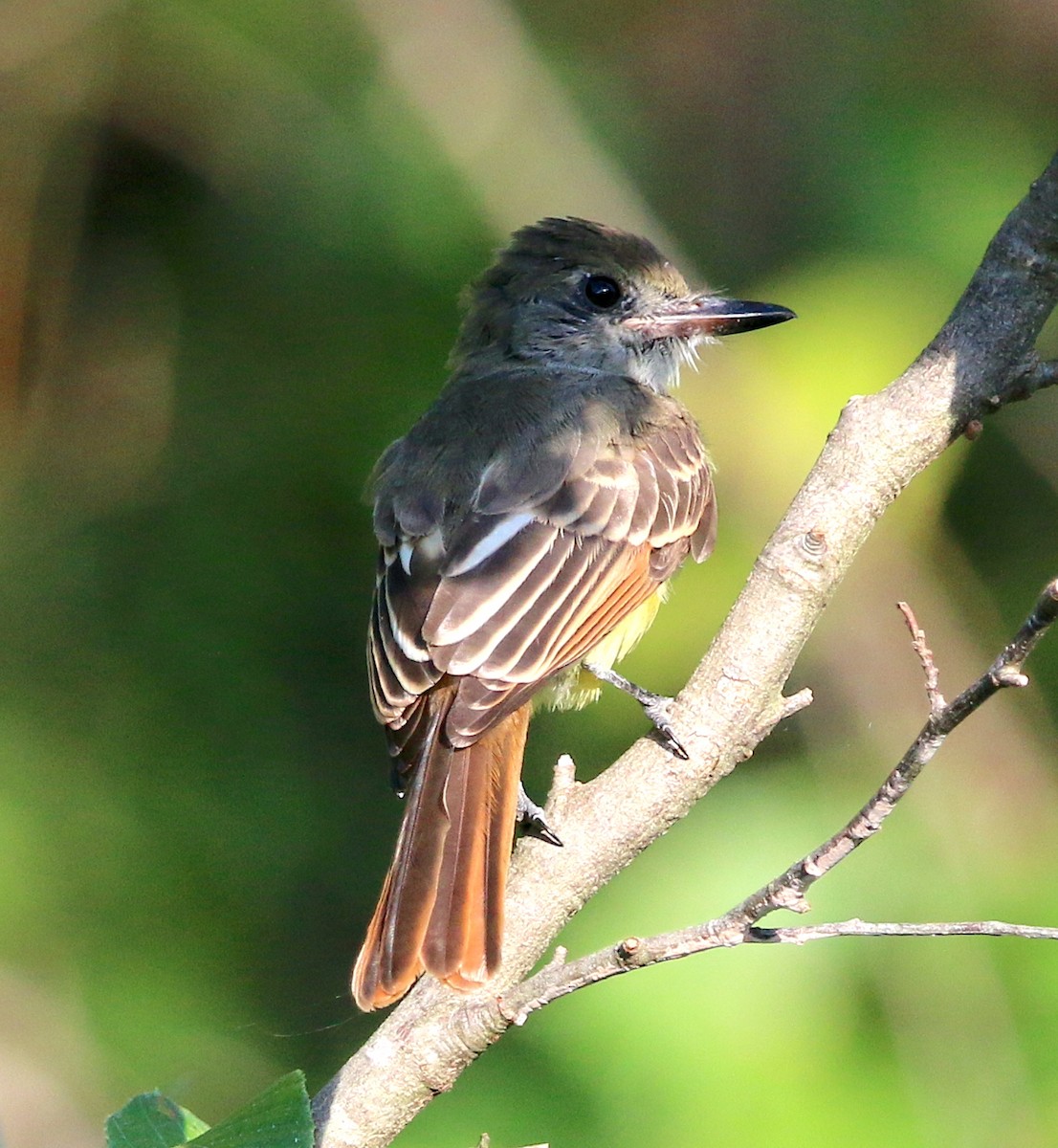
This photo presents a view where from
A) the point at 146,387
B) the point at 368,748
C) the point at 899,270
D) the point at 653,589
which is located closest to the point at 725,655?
the point at 653,589

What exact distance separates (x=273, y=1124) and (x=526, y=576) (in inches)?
64.7

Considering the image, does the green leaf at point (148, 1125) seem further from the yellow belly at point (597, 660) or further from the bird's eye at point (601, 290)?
the bird's eye at point (601, 290)

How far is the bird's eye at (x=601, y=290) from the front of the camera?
13.1 ft

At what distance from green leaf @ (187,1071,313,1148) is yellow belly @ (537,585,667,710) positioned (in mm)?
1664

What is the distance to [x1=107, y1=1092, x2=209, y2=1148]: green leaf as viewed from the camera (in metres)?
1.75

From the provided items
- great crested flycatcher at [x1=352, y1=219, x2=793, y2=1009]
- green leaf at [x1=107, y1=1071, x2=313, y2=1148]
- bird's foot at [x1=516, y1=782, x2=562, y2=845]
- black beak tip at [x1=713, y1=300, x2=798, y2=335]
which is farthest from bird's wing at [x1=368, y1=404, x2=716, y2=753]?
green leaf at [x1=107, y1=1071, x2=313, y2=1148]

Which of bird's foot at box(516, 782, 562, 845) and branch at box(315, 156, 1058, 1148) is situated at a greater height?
branch at box(315, 156, 1058, 1148)

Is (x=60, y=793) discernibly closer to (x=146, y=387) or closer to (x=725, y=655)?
(x=146, y=387)

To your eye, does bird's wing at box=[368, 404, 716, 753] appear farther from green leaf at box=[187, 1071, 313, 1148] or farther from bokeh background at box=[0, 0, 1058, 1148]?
green leaf at box=[187, 1071, 313, 1148]

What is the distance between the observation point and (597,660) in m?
3.36

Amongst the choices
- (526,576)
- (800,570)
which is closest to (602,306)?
(526,576)

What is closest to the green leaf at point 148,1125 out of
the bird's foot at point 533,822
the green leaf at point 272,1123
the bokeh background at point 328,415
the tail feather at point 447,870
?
the green leaf at point 272,1123

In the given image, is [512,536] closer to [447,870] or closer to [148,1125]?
[447,870]

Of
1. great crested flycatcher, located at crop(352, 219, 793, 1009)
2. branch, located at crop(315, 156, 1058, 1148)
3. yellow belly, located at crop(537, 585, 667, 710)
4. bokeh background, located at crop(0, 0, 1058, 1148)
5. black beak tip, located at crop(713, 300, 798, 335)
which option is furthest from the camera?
bokeh background, located at crop(0, 0, 1058, 1148)
